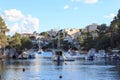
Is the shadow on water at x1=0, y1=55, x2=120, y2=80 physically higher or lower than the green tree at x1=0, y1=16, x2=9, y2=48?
lower

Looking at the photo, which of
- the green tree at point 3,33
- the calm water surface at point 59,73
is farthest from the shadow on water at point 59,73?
the green tree at point 3,33

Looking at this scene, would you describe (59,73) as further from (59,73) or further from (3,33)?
(3,33)

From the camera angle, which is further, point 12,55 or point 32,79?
point 12,55

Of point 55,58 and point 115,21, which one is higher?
point 115,21

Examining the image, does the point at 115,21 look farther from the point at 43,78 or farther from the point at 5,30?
the point at 43,78

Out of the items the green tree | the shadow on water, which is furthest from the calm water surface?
the green tree

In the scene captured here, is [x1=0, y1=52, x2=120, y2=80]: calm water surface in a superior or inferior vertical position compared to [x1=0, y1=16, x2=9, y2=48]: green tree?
inferior

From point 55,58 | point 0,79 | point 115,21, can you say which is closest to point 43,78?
point 0,79

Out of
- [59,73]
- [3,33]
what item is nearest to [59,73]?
[59,73]

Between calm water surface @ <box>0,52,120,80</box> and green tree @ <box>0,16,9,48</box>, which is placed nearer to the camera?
calm water surface @ <box>0,52,120,80</box>

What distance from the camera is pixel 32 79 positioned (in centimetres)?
7094

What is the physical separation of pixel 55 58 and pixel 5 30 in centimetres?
3494

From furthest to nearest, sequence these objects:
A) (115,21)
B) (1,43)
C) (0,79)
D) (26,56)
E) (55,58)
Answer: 1. (115,21)
2. (26,56)
3. (1,43)
4. (55,58)
5. (0,79)

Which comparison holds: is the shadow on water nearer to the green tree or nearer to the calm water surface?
the calm water surface
